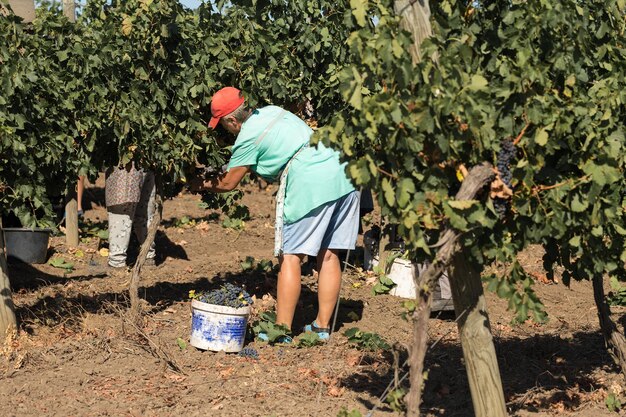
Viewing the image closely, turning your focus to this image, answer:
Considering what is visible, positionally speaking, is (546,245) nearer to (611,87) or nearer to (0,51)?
(611,87)

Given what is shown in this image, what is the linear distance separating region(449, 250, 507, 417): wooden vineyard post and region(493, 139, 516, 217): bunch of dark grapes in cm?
45

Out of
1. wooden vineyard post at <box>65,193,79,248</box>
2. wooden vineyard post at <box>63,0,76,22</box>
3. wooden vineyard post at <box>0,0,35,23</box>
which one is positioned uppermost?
wooden vineyard post at <box>63,0,76,22</box>

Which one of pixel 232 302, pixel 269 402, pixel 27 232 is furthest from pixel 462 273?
pixel 27 232

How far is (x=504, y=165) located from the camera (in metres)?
Result: 3.92

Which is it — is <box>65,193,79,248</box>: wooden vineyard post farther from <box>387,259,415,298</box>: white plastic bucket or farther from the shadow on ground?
the shadow on ground

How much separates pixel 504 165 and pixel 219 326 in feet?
7.99

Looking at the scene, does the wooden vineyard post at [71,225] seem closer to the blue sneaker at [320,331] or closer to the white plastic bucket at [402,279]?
the white plastic bucket at [402,279]

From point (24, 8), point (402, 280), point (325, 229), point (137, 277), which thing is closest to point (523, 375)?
point (325, 229)

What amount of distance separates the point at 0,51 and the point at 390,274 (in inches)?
134

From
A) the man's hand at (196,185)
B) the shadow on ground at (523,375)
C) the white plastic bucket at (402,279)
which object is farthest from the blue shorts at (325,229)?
the white plastic bucket at (402,279)

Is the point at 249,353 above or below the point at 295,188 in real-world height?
below

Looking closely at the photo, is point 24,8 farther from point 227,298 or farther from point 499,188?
point 499,188

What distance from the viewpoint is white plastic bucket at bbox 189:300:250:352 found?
227 inches

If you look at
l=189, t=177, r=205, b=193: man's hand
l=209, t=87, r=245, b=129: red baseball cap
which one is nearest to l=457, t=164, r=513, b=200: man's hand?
l=209, t=87, r=245, b=129: red baseball cap
